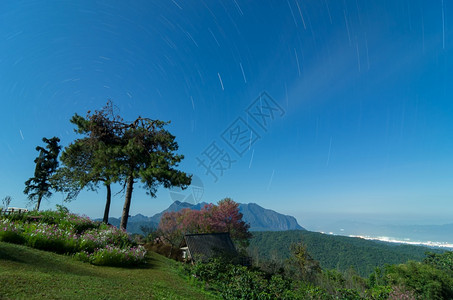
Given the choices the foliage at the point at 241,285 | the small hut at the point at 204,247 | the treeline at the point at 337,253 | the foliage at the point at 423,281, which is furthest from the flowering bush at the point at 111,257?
the treeline at the point at 337,253

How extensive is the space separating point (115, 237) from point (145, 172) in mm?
5670

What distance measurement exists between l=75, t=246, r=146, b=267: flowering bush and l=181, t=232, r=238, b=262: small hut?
981 centimetres

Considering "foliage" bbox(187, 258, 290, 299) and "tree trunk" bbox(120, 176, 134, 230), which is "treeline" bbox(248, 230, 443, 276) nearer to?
"tree trunk" bbox(120, 176, 134, 230)

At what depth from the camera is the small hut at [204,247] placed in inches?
747

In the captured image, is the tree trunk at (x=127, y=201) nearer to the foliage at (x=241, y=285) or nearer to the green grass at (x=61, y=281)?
the foliage at (x=241, y=285)

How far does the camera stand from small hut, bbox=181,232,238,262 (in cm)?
1897

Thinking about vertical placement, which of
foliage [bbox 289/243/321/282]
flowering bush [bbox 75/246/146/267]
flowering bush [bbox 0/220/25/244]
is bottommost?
foliage [bbox 289/243/321/282]

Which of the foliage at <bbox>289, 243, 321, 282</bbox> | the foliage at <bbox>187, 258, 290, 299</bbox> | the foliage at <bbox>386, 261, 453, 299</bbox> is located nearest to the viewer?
the foliage at <bbox>187, 258, 290, 299</bbox>

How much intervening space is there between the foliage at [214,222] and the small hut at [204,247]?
10289 mm

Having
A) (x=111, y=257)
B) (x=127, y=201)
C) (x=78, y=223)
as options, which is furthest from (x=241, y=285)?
(x=127, y=201)

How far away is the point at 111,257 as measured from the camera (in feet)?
28.0

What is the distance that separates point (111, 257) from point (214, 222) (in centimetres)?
2712

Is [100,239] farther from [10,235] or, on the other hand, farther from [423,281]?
[423,281]

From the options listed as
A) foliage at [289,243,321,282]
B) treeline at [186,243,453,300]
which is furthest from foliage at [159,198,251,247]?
treeline at [186,243,453,300]
